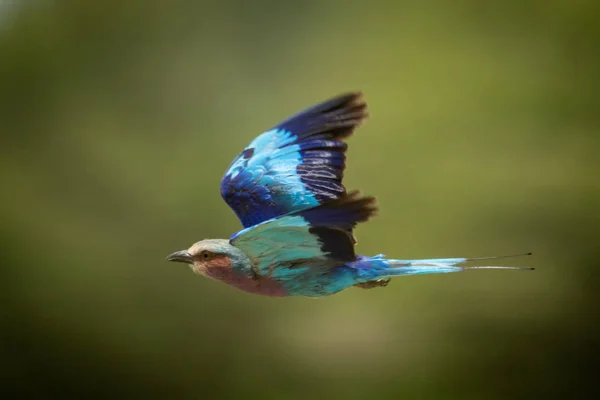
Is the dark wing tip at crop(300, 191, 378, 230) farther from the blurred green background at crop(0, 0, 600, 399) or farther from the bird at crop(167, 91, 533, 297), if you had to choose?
the blurred green background at crop(0, 0, 600, 399)

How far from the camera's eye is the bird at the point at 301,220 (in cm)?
62

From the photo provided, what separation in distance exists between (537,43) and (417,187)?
0.44m

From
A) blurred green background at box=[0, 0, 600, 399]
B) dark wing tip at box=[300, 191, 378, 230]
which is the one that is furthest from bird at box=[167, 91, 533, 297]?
blurred green background at box=[0, 0, 600, 399]

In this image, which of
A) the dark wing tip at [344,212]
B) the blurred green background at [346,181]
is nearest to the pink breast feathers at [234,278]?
the dark wing tip at [344,212]


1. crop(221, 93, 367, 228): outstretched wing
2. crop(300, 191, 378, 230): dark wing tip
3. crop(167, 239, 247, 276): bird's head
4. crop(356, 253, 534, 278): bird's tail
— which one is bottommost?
crop(356, 253, 534, 278): bird's tail

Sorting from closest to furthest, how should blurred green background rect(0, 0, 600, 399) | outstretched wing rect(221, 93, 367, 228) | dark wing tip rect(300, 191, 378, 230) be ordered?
1. dark wing tip rect(300, 191, 378, 230)
2. outstretched wing rect(221, 93, 367, 228)
3. blurred green background rect(0, 0, 600, 399)

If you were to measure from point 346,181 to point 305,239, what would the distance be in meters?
0.76

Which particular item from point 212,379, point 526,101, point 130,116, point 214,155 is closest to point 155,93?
point 130,116

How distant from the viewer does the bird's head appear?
0.65 meters

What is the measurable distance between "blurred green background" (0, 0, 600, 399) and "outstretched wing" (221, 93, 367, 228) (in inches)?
24.9

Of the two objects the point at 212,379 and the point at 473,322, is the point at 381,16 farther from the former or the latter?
the point at 212,379

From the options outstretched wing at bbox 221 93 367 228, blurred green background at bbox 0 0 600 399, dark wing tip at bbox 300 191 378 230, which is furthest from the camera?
blurred green background at bbox 0 0 600 399

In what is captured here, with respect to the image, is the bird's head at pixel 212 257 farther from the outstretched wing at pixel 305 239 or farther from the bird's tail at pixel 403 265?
the bird's tail at pixel 403 265

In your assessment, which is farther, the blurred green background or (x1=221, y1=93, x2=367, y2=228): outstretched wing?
the blurred green background
